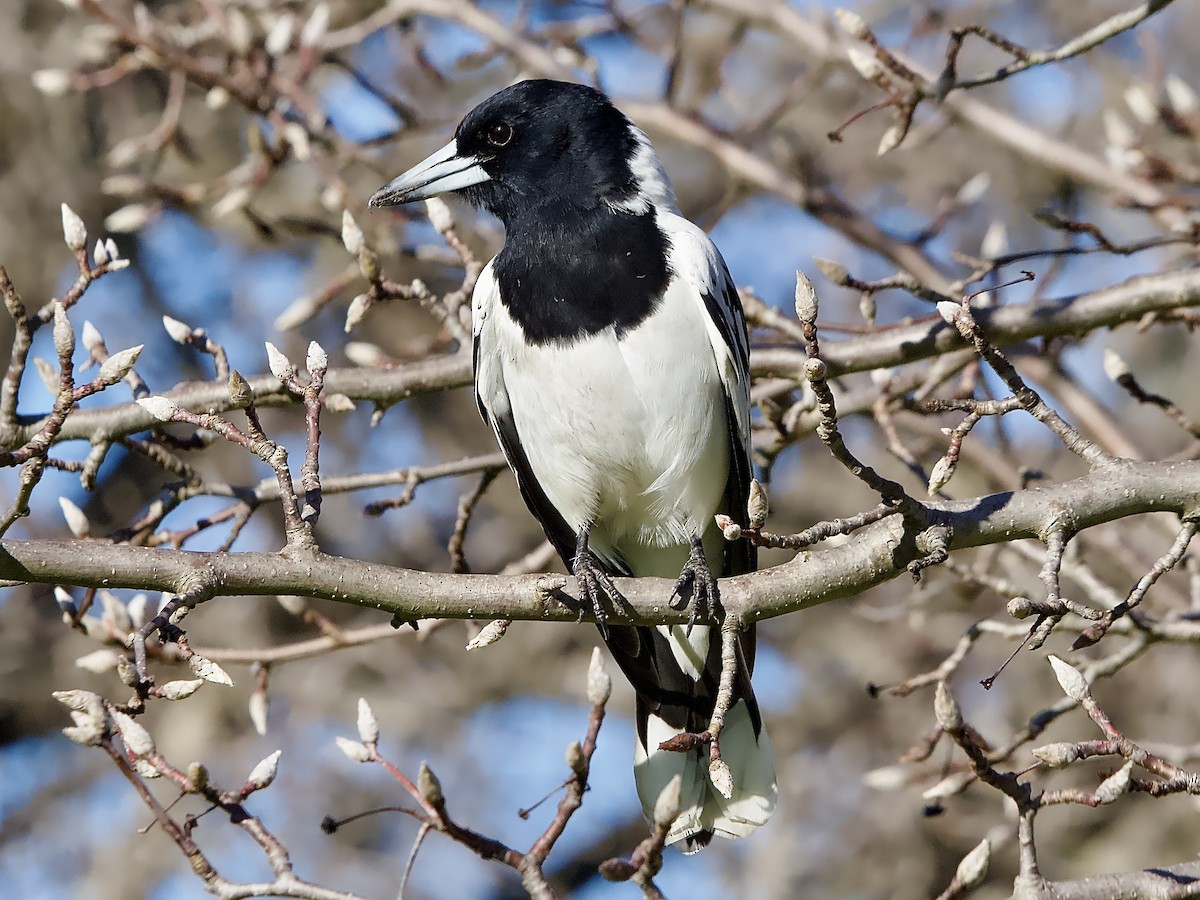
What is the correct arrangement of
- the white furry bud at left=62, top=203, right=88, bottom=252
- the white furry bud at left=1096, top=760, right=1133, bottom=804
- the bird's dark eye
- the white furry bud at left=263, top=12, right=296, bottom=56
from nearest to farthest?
the white furry bud at left=1096, top=760, right=1133, bottom=804 → the white furry bud at left=62, top=203, right=88, bottom=252 → the bird's dark eye → the white furry bud at left=263, top=12, right=296, bottom=56

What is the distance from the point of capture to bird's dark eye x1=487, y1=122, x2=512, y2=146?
15.9 ft

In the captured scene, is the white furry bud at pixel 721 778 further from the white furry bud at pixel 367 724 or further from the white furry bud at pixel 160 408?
the white furry bud at pixel 160 408

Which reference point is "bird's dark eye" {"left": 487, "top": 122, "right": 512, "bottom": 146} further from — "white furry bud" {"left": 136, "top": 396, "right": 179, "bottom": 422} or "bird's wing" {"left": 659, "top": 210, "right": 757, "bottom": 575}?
"white furry bud" {"left": 136, "top": 396, "right": 179, "bottom": 422}

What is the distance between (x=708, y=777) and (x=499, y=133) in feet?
7.66

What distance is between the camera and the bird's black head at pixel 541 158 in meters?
4.68

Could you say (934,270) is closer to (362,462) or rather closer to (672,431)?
(672,431)

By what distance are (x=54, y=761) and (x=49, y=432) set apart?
21.1 feet

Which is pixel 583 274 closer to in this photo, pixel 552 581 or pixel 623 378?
pixel 623 378

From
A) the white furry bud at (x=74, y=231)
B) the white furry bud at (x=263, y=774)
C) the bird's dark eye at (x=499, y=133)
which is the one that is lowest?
the white furry bud at (x=263, y=774)

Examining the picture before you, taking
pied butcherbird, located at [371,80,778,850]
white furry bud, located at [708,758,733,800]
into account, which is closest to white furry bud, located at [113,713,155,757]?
white furry bud, located at [708,758,733,800]

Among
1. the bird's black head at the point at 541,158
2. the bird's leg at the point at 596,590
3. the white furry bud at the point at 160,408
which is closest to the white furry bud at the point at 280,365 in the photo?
the white furry bud at the point at 160,408

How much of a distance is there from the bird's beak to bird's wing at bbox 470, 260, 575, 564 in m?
0.34

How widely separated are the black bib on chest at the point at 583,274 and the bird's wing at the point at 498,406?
0.08 m

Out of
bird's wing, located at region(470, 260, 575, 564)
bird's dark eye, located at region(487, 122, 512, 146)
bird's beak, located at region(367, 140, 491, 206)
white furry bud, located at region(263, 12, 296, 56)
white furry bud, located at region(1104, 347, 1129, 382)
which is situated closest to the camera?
white furry bud, located at region(1104, 347, 1129, 382)
